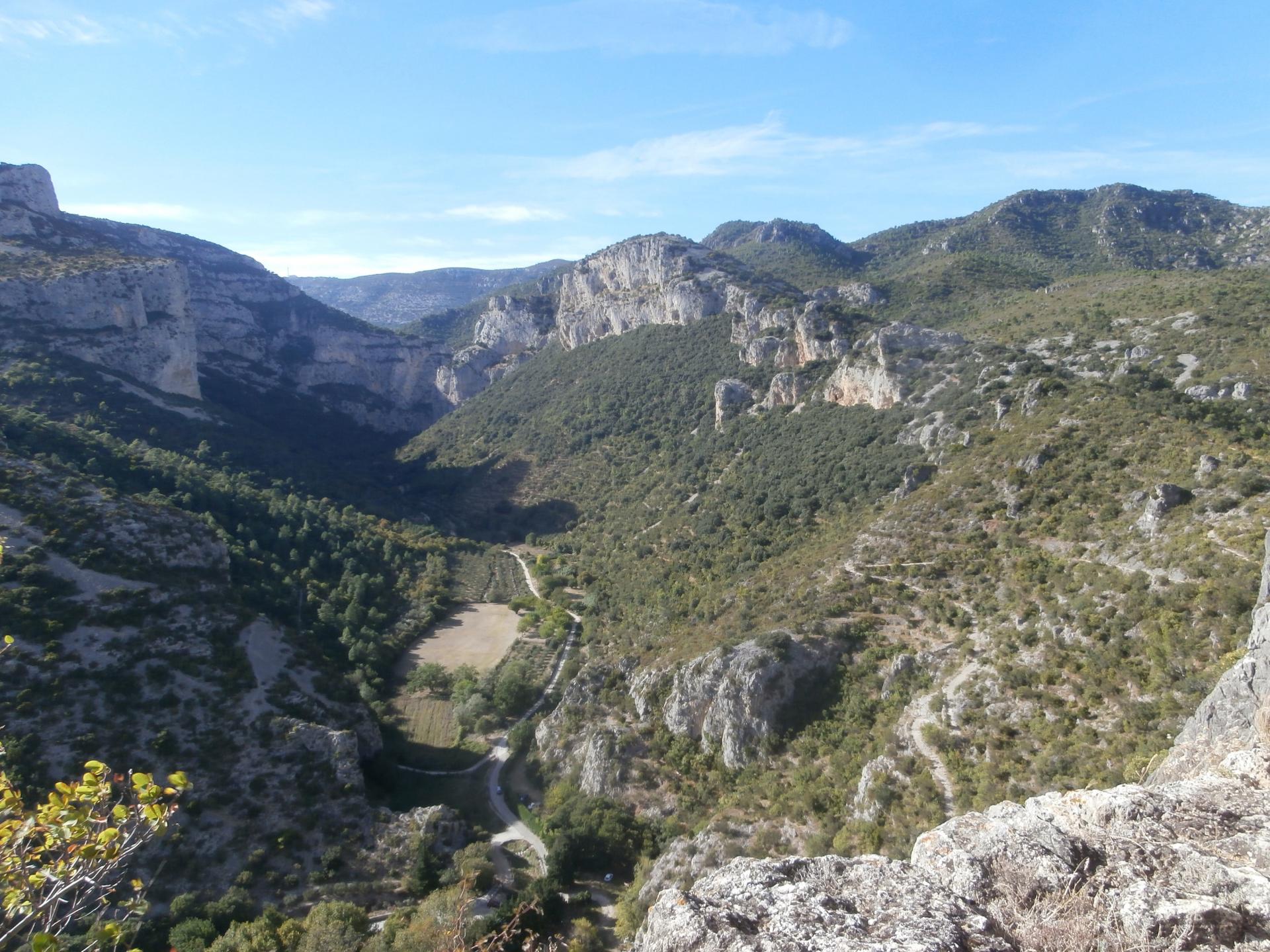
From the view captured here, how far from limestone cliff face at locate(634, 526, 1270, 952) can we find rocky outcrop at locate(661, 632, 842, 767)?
65.1 feet

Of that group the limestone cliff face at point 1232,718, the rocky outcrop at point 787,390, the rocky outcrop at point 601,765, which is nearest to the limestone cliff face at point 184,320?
the rocky outcrop at point 601,765

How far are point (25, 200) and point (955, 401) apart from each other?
420 feet

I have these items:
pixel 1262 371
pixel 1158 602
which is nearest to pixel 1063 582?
pixel 1158 602

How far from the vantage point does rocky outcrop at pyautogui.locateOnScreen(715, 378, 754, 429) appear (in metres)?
73.2

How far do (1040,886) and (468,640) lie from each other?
50.3 metres

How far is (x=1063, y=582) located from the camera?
2608 cm

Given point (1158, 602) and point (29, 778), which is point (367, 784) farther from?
point (1158, 602)

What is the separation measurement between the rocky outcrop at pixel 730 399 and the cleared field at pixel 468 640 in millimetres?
33658

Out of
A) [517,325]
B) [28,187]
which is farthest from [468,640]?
[28,187]

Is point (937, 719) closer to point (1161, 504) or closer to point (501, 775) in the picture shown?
point (1161, 504)

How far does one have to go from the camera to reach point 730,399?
242ft

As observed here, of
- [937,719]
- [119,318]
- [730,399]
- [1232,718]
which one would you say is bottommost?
[937,719]

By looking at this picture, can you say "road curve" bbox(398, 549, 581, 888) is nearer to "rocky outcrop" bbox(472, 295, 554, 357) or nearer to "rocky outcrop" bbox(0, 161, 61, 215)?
"rocky outcrop" bbox(472, 295, 554, 357)

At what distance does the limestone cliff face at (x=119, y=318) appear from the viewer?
7356 centimetres
